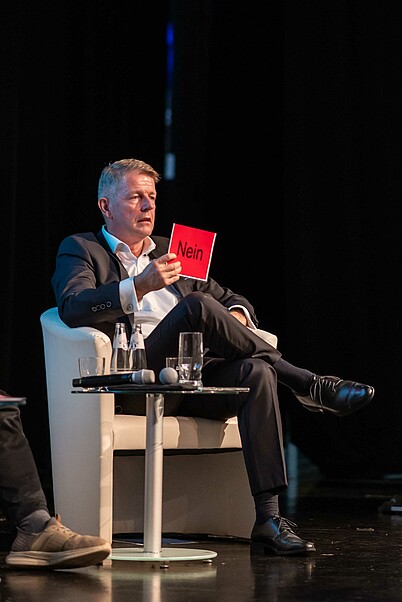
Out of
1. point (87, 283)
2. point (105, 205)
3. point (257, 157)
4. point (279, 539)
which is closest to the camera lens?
point (279, 539)

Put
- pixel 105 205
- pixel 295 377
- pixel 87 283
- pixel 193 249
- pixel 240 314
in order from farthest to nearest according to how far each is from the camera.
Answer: pixel 105 205
pixel 240 314
pixel 87 283
pixel 295 377
pixel 193 249

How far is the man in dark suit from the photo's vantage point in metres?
3.03

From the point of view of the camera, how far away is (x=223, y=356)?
10.6 feet

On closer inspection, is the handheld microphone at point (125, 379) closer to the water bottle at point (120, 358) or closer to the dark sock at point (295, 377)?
the water bottle at point (120, 358)

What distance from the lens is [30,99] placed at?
16.2 feet

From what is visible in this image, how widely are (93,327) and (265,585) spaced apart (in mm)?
1151

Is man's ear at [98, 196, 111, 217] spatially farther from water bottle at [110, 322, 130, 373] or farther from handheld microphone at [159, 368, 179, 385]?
handheld microphone at [159, 368, 179, 385]

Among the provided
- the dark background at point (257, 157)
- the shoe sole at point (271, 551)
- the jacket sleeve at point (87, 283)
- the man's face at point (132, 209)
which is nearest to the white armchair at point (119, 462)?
the jacket sleeve at point (87, 283)

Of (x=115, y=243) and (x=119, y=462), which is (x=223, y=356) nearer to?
(x=119, y=462)

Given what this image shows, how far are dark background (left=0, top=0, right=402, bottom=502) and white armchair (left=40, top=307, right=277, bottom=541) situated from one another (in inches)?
61.7

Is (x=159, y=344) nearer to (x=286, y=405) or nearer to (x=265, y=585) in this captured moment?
(x=265, y=585)

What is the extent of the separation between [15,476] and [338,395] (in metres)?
0.99

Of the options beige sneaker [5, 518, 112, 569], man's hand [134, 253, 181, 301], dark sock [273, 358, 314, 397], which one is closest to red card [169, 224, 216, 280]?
man's hand [134, 253, 181, 301]

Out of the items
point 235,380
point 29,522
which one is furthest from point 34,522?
point 235,380
